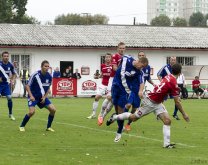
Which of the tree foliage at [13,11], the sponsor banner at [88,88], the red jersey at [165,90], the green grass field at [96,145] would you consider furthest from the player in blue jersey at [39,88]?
the tree foliage at [13,11]

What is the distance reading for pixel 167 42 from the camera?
54062 millimetres

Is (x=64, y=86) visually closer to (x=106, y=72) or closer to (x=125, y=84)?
(x=106, y=72)

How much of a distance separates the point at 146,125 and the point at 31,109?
4409mm

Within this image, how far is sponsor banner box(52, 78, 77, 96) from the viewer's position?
44.6 m

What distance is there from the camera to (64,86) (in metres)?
44.9

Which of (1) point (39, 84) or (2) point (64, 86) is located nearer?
(1) point (39, 84)

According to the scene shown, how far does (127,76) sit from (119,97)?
55 centimetres

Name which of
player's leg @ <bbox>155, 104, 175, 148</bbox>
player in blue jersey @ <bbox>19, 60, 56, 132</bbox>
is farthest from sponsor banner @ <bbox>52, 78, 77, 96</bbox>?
player's leg @ <bbox>155, 104, 175, 148</bbox>

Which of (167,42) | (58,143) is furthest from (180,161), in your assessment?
(167,42)

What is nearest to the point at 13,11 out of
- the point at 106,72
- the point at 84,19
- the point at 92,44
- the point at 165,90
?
the point at 84,19

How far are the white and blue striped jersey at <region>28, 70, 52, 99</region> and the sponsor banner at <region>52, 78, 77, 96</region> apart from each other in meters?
26.6

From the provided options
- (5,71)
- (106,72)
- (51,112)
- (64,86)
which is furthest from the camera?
(64,86)

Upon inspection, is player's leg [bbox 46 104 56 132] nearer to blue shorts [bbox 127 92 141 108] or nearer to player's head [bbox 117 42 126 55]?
blue shorts [bbox 127 92 141 108]

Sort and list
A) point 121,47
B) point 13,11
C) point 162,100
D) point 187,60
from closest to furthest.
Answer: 1. point 162,100
2. point 121,47
3. point 187,60
4. point 13,11
